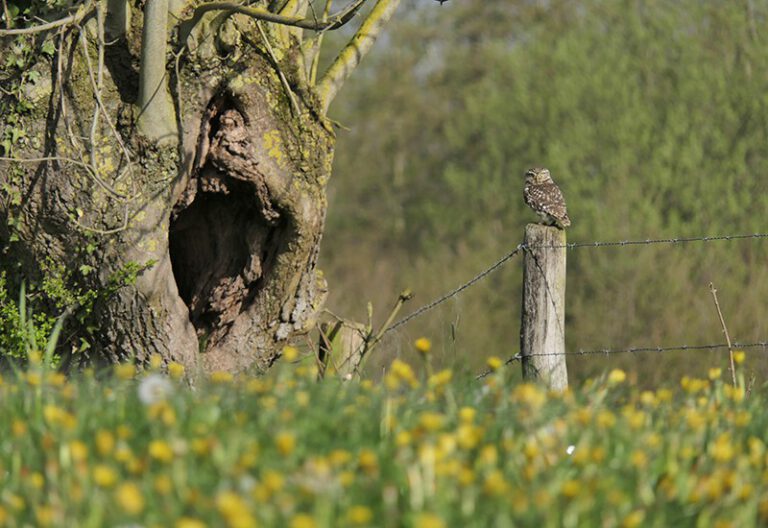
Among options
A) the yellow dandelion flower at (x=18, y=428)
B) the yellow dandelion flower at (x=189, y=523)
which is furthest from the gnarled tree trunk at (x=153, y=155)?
the yellow dandelion flower at (x=189, y=523)

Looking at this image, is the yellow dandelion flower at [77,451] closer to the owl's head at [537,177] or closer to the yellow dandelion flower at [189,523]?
the yellow dandelion flower at [189,523]

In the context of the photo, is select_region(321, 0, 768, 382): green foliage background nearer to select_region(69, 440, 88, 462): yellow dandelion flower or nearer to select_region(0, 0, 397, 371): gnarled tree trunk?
select_region(0, 0, 397, 371): gnarled tree trunk

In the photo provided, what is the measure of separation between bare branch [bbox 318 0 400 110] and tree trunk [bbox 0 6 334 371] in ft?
2.06

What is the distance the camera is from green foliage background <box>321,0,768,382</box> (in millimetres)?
22328

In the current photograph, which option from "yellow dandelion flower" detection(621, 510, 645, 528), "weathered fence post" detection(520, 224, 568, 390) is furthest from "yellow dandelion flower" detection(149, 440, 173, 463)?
"weathered fence post" detection(520, 224, 568, 390)

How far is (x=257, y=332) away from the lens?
823cm

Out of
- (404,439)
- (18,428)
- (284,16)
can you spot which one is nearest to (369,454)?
(404,439)

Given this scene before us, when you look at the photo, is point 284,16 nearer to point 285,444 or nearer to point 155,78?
point 155,78

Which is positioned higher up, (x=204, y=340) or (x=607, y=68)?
(x=607, y=68)

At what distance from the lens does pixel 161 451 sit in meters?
3.55

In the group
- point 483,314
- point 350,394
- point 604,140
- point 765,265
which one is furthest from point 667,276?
point 350,394

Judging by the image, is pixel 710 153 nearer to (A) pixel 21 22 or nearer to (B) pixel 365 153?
(B) pixel 365 153

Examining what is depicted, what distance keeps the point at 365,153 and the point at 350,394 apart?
2797cm

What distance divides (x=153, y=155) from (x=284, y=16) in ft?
3.99
